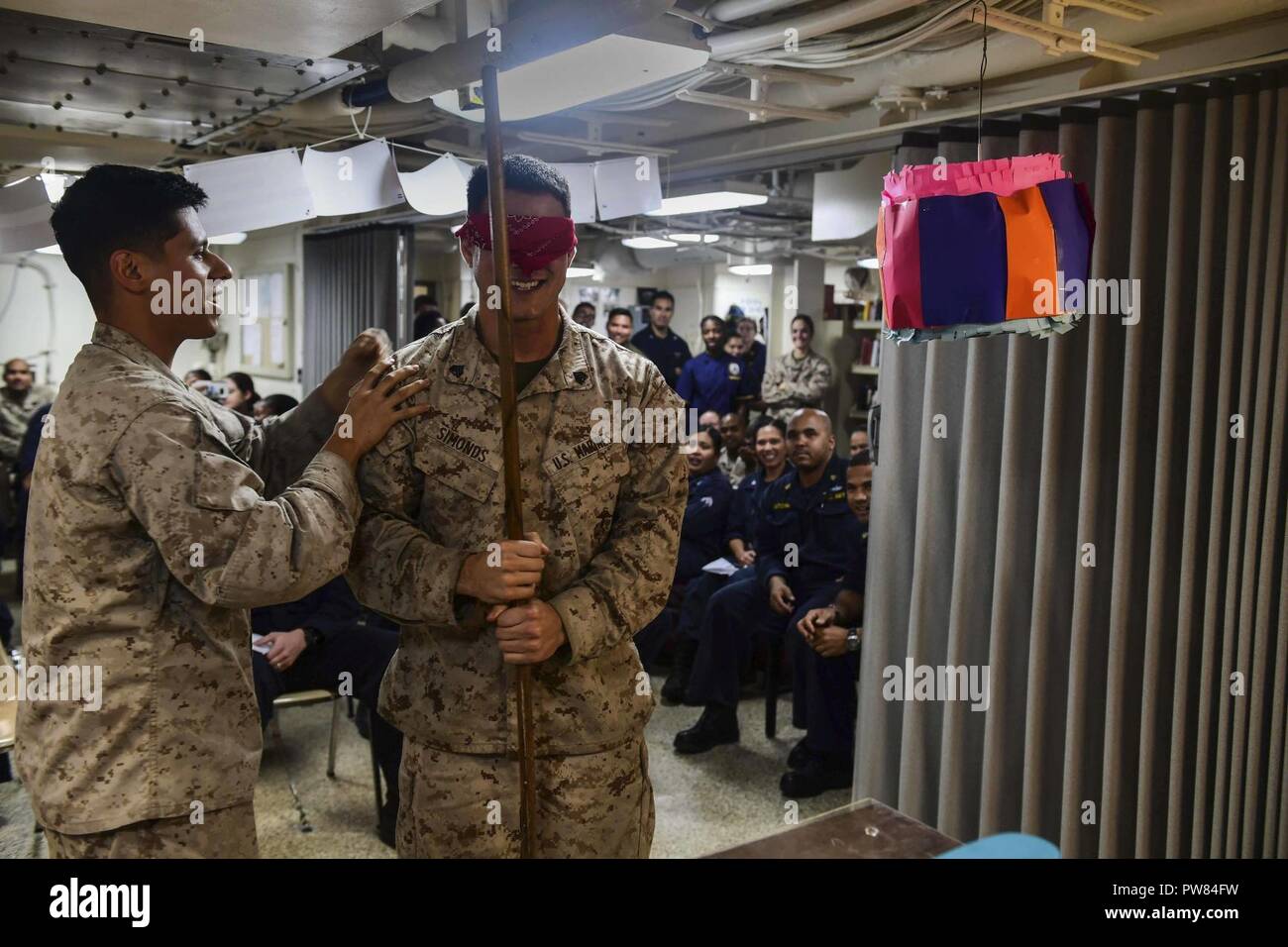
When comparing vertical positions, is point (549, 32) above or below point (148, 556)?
above

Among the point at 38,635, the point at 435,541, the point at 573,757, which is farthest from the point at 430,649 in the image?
A: the point at 38,635

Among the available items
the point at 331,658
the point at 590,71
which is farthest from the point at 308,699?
the point at 590,71

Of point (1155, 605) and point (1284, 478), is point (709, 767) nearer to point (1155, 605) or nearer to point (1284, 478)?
point (1155, 605)

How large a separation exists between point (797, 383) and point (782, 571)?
353 cm

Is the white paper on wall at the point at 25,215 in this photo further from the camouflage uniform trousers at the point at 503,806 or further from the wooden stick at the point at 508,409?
the camouflage uniform trousers at the point at 503,806

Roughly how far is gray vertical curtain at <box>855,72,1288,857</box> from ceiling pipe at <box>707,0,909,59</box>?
55 centimetres

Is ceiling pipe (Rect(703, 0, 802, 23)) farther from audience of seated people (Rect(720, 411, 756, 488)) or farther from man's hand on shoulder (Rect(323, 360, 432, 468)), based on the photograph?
audience of seated people (Rect(720, 411, 756, 488))

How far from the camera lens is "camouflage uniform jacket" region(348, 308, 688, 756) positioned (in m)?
1.71

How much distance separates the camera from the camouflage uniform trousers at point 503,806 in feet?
5.59

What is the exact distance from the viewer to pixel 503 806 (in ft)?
5.61

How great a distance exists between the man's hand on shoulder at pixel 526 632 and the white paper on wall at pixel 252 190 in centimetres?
188

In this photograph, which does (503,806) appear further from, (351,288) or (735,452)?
(351,288)

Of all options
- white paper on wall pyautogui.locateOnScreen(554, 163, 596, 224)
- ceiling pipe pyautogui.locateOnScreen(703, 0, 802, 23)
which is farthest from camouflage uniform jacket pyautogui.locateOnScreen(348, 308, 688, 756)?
white paper on wall pyautogui.locateOnScreen(554, 163, 596, 224)
